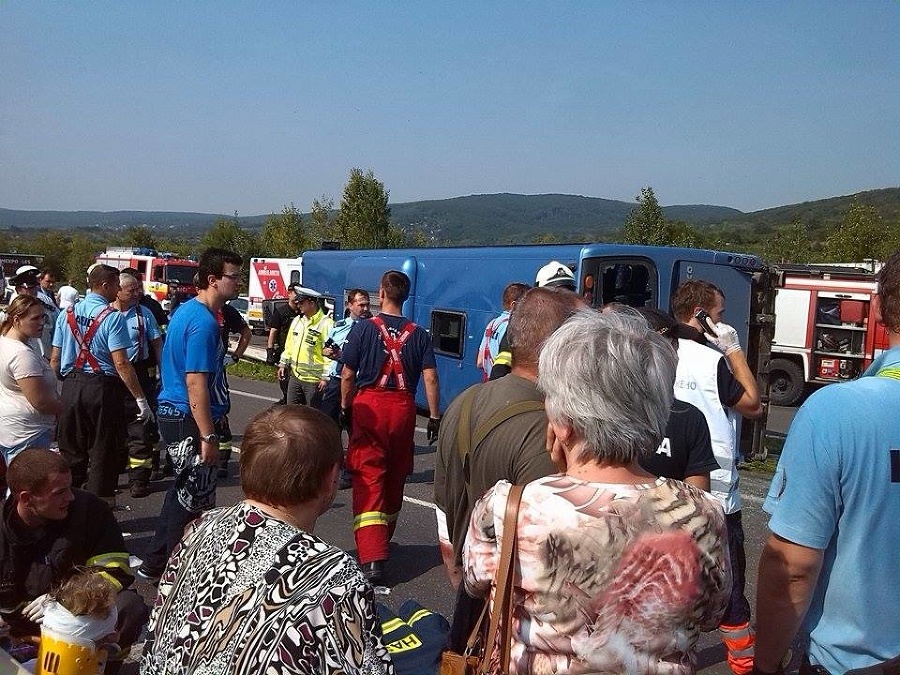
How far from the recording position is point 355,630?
1904 millimetres

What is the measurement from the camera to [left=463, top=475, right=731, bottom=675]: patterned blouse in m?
1.83

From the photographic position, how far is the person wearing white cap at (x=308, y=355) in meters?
9.25

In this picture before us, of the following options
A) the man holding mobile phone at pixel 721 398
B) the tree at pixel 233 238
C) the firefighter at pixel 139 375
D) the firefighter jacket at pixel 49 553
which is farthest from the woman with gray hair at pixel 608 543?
the tree at pixel 233 238

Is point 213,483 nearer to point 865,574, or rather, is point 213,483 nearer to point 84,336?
point 84,336

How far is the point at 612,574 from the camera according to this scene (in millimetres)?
1827

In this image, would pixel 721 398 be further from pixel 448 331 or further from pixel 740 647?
pixel 448 331

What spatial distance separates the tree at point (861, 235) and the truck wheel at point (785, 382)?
56.5 feet

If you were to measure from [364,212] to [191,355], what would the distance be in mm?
46476

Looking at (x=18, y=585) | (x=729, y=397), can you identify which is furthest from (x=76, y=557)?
(x=729, y=397)

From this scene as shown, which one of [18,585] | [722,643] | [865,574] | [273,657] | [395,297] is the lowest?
[722,643]

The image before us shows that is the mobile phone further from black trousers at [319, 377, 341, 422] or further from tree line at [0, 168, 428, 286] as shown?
tree line at [0, 168, 428, 286]

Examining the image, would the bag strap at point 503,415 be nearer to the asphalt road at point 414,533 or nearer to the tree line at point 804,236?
the asphalt road at point 414,533

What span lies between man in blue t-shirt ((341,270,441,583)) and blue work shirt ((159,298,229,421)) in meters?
0.94

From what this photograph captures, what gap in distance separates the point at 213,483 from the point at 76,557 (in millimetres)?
1377
